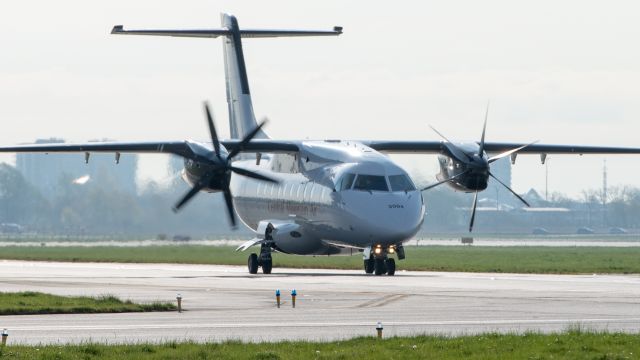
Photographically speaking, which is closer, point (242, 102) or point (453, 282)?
point (453, 282)

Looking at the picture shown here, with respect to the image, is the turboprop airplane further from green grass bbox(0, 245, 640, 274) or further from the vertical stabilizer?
green grass bbox(0, 245, 640, 274)

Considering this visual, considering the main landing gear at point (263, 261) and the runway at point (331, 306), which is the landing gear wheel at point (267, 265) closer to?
the main landing gear at point (263, 261)

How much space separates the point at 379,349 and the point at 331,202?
86.7ft

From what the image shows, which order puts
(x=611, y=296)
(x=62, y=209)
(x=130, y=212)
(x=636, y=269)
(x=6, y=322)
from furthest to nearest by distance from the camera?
(x=62, y=209)
(x=130, y=212)
(x=636, y=269)
(x=611, y=296)
(x=6, y=322)

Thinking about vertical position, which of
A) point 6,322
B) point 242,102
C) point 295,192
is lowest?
point 6,322

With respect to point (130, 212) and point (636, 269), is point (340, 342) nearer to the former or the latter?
point (636, 269)

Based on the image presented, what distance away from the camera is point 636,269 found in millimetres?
54531

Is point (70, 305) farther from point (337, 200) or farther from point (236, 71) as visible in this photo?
point (236, 71)

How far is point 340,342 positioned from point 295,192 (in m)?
28.7

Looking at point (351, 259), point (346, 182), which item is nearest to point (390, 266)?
point (346, 182)

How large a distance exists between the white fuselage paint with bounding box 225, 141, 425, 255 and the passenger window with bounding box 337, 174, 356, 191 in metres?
0.15

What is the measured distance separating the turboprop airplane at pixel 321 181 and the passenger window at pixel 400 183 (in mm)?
35

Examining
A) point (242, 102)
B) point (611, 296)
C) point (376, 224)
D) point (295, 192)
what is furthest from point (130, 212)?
point (611, 296)

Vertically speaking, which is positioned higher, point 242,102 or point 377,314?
point 242,102
